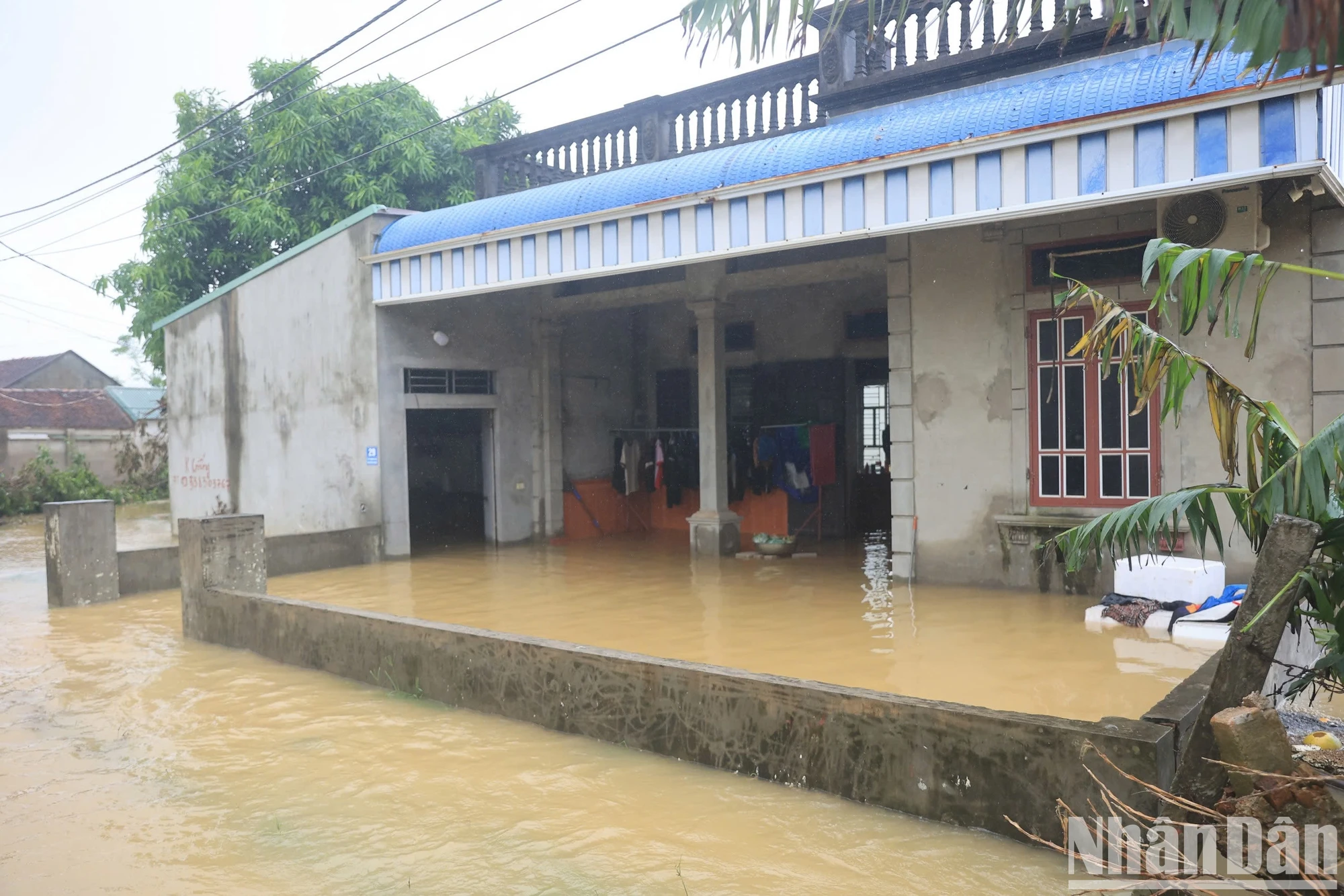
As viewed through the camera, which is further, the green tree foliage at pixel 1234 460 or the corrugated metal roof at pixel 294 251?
the corrugated metal roof at pixel 294 251

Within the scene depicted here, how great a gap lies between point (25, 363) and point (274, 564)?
34671 mm

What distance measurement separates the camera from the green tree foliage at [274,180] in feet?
75.6

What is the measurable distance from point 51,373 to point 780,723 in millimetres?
43442

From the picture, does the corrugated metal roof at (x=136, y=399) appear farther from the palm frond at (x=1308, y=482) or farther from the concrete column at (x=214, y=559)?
the palm frond at (x=1308, y=482)

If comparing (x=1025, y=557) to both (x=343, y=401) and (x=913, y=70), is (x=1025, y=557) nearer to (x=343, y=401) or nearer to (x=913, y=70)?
(x=913, y=70)

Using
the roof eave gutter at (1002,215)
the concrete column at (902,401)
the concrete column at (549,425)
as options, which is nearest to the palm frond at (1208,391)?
the roof eave gutter at (1002,215)

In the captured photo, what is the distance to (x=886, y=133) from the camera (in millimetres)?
9789

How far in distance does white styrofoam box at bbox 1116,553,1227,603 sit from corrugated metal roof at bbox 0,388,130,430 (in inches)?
1206

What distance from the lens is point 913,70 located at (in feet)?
38.0

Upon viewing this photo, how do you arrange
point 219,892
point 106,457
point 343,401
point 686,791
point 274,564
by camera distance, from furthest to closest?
point 106,457, point 343,401, point 274,564, point 686,791, point 219,892

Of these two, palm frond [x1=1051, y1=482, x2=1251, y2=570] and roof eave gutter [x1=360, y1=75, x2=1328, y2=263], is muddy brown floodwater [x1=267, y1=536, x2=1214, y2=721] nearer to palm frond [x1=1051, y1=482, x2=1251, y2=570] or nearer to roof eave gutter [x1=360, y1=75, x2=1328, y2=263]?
palm frond [x1=1051, y1=482, x2=1251, y2=570]

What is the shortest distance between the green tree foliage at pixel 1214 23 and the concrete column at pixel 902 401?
6.92 metres

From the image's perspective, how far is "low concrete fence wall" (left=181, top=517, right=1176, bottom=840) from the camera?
14.9ft

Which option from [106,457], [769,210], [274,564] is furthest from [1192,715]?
[106,457]
